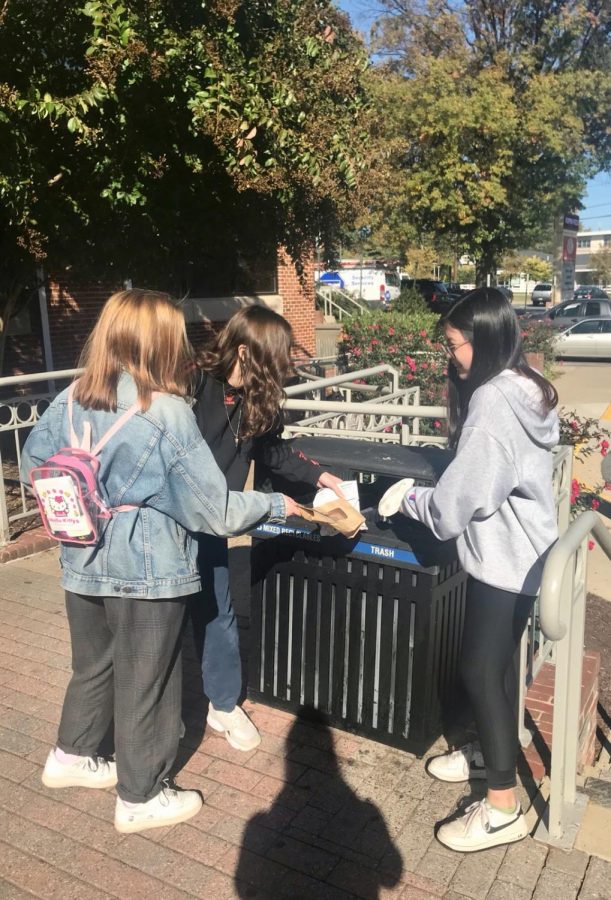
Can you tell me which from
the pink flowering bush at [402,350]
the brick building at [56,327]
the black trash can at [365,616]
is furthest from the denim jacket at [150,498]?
the brick building at [56,327]

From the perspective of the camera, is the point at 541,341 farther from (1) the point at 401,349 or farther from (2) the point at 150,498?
(2) the point at 150,498

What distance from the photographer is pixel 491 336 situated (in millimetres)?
2500

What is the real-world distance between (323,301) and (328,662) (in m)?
22.8

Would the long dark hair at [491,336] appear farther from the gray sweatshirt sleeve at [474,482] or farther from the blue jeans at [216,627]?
the blue jeans at [216,627]

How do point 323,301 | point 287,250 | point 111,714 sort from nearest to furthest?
point 111,714, point 287,250, point 323,301

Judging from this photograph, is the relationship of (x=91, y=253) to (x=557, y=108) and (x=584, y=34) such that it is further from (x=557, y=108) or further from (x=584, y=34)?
(x=584, y=34)

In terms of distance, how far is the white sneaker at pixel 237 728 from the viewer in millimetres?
3148

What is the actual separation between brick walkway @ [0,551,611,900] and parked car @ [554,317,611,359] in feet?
69.3

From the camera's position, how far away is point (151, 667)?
2.55 m

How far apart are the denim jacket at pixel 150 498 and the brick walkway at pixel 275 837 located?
33.4 inches

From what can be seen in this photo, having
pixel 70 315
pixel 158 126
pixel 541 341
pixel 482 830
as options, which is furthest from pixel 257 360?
pixel 541 341

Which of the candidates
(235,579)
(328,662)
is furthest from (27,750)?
(235,579)

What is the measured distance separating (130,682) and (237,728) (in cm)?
76

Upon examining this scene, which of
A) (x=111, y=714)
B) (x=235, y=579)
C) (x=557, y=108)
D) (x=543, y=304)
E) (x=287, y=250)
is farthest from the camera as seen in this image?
(x=543, y=304)
